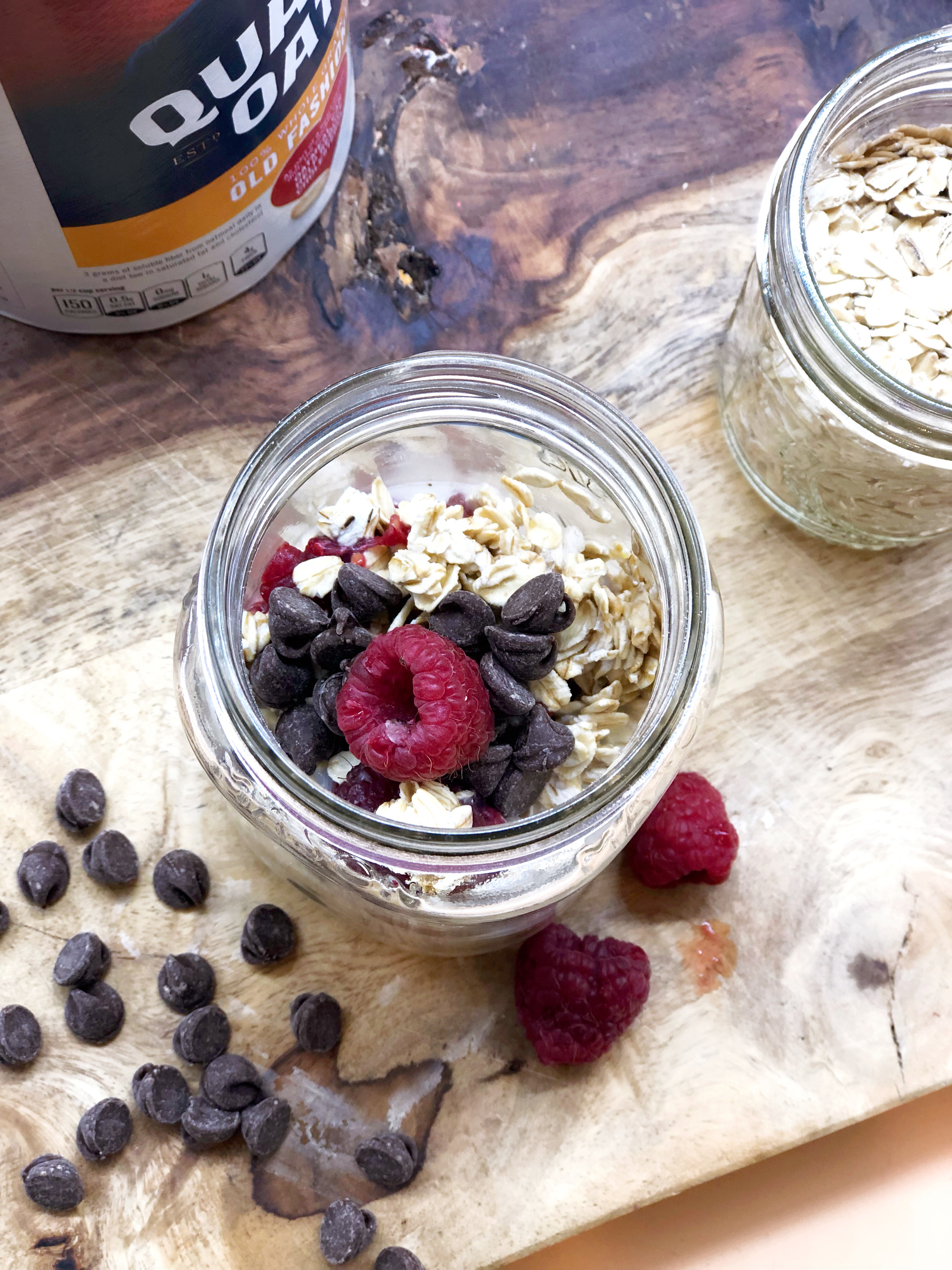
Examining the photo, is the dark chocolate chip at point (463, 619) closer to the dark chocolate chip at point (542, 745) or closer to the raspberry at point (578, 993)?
the dark chocolate chip at point (542, 745)

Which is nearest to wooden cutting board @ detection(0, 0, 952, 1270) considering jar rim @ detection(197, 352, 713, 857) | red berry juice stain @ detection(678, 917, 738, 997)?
red berry juice stain @ detection(678, 917, 738, 997)

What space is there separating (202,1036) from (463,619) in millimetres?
343

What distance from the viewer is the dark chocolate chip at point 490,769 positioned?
2.10 feet

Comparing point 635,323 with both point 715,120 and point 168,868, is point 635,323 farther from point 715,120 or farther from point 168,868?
point 168,868

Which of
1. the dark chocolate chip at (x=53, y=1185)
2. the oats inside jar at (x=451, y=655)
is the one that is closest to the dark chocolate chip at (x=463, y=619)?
the oats inside jar at (x=451, y=655)

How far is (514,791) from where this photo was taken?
0.64 m

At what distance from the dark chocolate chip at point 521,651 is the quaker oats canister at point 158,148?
34cm

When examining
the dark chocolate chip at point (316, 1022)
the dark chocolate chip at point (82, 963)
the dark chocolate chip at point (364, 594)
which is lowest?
the dark chocolate chip at point (316, 1022)

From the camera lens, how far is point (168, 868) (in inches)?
30.7

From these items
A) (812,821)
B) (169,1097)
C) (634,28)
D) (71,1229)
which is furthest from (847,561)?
(71,1229)

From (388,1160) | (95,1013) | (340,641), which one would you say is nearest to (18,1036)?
(95,1013)

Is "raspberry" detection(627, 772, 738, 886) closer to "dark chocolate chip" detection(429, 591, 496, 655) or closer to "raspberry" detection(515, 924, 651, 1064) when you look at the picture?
"raspberry" detection(515, 924, 651, 1064)

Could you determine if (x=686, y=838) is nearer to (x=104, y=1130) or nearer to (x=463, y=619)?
(x=463, y=619)

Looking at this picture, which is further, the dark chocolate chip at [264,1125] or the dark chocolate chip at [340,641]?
the dark chocolate chip at [264,1125]
